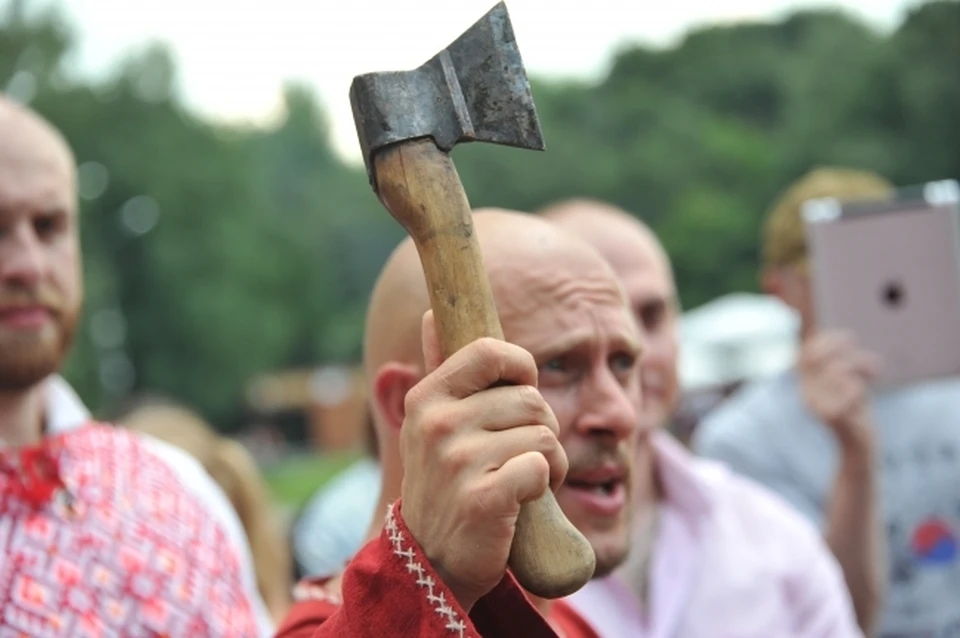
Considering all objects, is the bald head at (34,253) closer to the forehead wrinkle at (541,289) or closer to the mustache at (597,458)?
the forehead wrinkle at (541,289)

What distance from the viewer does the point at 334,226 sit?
65.0 metres

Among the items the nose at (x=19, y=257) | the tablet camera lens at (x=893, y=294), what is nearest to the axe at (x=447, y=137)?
the nose at (x=19, y=257)

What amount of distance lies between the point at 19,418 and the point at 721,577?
5.24 ft

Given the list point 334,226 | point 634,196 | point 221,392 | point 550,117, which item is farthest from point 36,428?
point 334,226

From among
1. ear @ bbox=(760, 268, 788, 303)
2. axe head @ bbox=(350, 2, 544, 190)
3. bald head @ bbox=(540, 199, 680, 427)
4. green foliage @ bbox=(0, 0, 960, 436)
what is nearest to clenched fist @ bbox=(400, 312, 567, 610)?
axe head @ bbox=(350, 2, 544, 190)

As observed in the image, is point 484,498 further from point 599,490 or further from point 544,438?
point 599,490

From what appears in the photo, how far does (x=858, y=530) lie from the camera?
11.2 feet

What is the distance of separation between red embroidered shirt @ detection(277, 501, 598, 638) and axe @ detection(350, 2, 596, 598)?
0.54 feet

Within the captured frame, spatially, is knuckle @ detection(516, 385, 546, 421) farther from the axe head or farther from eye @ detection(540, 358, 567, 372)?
eye @ detection(540, 358, 567, 372)

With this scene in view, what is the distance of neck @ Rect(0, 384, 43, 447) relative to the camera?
8.57ft

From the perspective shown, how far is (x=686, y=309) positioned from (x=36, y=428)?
35.1m

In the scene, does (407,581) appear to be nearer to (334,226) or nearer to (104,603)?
(104,603)

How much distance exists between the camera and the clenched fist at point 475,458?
52.2 inches

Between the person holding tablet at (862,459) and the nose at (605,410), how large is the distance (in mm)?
1616
